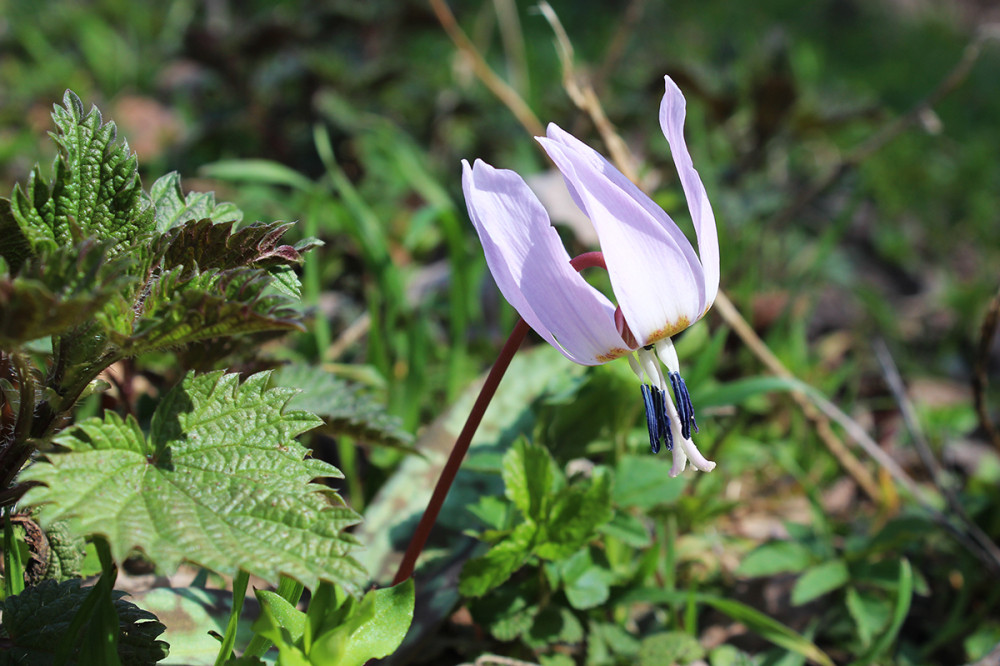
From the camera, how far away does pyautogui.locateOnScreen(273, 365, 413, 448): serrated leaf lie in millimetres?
1603

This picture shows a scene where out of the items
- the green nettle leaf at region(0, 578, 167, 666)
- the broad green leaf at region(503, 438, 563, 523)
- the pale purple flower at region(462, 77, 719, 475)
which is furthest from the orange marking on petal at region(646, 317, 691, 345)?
the green nettle leaf at region(0, 578, 167, 666)

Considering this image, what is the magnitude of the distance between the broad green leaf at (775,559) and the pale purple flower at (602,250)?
3.74ft

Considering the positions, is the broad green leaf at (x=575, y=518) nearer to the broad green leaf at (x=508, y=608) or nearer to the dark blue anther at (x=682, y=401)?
the broad green leaf at (x=508, y=608)

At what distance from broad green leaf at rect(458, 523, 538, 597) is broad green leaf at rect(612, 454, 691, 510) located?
0.30 metres

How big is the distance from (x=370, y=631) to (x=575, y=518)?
1.63 feet

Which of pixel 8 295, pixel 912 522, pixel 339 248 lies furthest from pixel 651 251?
pixel 339 248

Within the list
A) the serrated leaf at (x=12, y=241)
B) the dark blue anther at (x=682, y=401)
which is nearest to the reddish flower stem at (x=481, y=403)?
the dark blue anther at (x=682, y=401)

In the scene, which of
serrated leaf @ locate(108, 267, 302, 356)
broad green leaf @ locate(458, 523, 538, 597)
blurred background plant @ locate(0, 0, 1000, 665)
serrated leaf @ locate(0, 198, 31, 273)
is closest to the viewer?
serrated leaf @ locate(108, 267, 302, 356)

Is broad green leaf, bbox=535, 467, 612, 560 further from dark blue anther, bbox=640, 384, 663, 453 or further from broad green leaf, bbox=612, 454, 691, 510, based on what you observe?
dark blue anther, bbox=640, 384, 663, 453

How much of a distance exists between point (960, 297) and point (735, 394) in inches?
95.8

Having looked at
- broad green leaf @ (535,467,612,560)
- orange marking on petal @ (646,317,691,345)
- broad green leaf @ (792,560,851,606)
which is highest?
orange marking on petal @ (646,317,691,345)

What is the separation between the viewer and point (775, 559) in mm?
2098

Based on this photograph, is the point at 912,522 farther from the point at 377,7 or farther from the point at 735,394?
the point at 377,7

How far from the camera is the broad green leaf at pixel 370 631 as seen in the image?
119 cm
